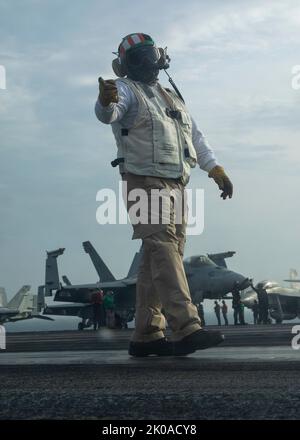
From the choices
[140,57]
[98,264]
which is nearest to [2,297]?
[98,264]

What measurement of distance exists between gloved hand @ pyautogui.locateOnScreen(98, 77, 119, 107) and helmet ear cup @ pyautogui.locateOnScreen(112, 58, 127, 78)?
24.9 inches

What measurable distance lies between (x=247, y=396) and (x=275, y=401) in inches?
5.9

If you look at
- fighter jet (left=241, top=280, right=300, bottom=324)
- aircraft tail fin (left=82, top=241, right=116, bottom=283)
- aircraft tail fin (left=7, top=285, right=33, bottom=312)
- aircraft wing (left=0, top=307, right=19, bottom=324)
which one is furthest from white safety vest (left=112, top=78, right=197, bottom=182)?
aircraft tail fin (left=7, top=285, right=33, bottom=312)

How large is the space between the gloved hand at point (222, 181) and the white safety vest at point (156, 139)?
14.9 inches

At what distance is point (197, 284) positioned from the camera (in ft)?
129

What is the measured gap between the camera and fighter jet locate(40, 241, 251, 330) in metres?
39.3

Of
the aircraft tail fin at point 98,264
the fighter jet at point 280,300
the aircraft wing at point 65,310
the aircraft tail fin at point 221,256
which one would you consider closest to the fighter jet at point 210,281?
the fighter jet at point 280,300

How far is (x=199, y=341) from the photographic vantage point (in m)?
5.37

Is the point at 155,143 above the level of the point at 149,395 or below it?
above

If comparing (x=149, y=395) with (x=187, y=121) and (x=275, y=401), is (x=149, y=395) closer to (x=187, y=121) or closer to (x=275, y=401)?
(x=275, y=401)

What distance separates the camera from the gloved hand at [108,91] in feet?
18.2

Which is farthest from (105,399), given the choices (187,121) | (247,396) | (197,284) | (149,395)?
(197,284)

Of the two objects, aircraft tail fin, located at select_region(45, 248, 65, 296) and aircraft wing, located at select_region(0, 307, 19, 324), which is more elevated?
aircraft tail fin, located at select_region(45, 248, 65, 296)

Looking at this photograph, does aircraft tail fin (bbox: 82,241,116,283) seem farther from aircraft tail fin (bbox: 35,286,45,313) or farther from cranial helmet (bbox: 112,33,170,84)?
cranial helmet (bbox: 112,33,170,84)
